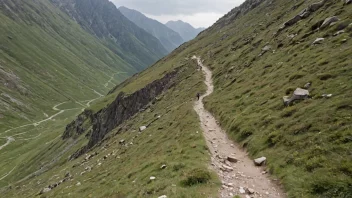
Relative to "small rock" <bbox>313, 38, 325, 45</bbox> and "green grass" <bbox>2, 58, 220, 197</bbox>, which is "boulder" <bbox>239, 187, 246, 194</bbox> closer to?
"green grass" <bbox>2, 58, 220, 197</bbox>

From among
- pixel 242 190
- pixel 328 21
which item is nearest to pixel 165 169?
pixel 242 190

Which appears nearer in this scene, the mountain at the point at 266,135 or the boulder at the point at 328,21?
the mountain at the point at 266,135

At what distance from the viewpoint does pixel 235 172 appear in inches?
840

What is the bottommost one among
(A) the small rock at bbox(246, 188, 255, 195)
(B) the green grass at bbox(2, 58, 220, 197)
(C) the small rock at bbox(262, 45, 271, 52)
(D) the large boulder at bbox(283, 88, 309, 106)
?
(A) the small rock at bbox(246, 188, 255, 195)

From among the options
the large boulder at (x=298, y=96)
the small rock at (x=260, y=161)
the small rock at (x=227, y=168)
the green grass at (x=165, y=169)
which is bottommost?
the small rock at (x=260, y=161)

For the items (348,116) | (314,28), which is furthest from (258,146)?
(314,28)

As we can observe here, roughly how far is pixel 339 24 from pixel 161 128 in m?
29.5

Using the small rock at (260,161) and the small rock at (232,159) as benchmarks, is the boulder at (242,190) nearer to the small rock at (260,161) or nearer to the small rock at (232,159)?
the small rock at (260,161)

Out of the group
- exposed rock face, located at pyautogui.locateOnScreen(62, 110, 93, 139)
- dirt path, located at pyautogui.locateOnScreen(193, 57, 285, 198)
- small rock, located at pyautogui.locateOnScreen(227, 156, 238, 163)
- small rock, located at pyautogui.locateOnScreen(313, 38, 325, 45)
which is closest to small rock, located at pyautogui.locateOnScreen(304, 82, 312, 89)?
dirt path, located at pyautogui.locateOnScreen(193, 57, 285, 198)

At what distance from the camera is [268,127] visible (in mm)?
25766

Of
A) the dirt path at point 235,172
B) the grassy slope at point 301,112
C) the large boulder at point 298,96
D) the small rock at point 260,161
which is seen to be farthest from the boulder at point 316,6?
the small rock at point 260,161

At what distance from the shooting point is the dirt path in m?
17.8

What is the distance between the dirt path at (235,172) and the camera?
17828 millimetres

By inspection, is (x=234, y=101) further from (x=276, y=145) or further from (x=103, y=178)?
(x=103, y=178)
